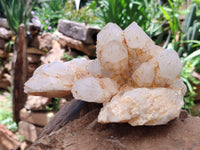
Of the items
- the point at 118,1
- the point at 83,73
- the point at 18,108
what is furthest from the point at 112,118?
the point at 18,108

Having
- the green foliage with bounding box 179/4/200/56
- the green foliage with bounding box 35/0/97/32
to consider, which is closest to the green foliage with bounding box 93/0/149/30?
the green foliage with bounding box 179/4/200/56

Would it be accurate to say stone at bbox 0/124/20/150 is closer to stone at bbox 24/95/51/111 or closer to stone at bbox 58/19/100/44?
stone at bbox 24/95/51/111

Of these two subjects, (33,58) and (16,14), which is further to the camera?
(33,58)

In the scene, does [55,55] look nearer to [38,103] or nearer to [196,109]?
[38,103]

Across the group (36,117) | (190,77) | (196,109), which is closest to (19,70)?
(36,117)

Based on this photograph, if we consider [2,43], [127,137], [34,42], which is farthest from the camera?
[2,43]

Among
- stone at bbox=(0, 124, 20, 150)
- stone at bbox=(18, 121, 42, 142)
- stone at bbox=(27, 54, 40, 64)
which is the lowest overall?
stone at bbox=(18, 121, 42, 142)

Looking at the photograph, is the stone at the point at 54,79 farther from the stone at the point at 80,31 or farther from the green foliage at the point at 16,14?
the green foliage at the point at 16,14
